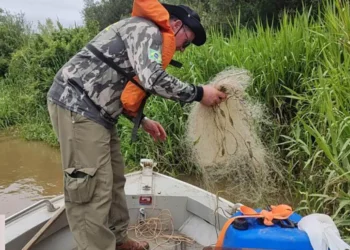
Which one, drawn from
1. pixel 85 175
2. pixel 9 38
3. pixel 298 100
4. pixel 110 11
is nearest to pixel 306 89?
Answer: pixel 298 100

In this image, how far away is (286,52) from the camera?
4457mm

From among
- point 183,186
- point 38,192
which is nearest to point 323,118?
point 183,186

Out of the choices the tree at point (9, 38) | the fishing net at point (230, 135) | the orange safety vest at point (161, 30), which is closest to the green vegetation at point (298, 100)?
the fishing net at point (230, 135)

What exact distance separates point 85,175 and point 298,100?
2.54 meters

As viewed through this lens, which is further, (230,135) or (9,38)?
(9,38)

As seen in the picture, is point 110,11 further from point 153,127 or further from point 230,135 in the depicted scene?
point 230,135

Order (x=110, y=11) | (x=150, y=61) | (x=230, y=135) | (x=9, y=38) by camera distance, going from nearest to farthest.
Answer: (x=150, y=61) → (x=230, y=135) → (x=9, y=38) → (x=110, y=11)

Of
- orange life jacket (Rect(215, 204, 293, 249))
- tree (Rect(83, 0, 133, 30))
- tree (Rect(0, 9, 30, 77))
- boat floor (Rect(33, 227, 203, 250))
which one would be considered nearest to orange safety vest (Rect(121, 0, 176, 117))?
orange life jacket (Rect(215, 204, 293, 249))

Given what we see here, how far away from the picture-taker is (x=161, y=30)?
222cm

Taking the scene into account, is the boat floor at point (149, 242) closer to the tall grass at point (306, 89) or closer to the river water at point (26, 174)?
the tall grass at point (306, 89)

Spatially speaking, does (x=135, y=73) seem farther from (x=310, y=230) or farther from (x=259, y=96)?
(x=259, y=96)

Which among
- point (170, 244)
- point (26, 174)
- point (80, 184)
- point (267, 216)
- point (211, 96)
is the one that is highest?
point (211, 96)

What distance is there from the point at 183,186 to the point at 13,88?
9.84m

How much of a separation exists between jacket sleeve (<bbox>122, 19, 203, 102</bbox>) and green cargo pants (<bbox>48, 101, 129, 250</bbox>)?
38cm
